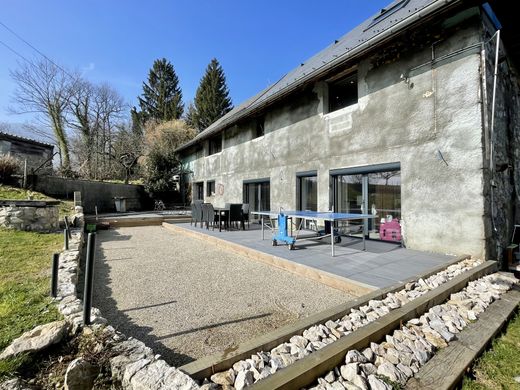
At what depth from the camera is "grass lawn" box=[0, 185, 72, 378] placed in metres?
2.40

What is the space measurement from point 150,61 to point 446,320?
40.4m

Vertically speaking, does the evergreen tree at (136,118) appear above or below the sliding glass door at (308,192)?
above

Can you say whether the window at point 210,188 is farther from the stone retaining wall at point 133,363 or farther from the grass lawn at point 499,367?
the grass lawn at point 499,367

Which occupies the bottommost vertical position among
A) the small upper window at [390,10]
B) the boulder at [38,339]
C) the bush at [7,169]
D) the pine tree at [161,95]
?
the boulder at [38,339]

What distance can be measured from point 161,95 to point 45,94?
13.1 m

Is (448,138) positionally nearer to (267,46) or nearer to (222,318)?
(222,318)

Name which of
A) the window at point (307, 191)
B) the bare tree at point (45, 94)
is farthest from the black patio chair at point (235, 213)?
the bare tree at point (45, 94)

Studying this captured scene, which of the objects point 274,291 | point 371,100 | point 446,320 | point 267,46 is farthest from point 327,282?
point 267,46

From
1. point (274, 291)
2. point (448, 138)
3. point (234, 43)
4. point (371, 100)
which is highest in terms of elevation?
point (234, 43)

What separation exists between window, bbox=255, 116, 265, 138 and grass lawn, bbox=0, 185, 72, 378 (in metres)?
8.01

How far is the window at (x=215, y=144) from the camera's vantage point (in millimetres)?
14875

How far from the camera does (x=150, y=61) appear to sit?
111 ft

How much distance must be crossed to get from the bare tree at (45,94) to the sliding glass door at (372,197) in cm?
2341

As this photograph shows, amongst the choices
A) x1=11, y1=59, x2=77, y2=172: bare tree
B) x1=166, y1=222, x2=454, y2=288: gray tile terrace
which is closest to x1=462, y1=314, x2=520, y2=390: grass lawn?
x1=166, y1=222, x2=454, y2=288: gray tile terrace
